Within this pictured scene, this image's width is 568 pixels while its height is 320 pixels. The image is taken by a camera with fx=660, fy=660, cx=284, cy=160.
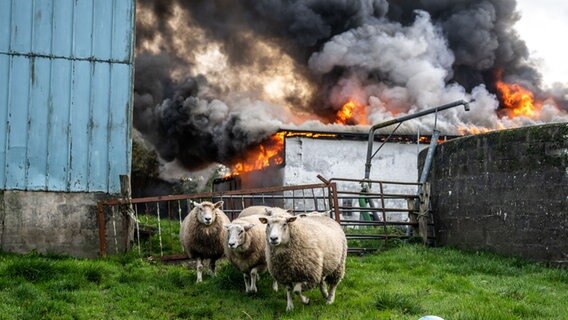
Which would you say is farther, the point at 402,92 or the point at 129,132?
the point at 402,92

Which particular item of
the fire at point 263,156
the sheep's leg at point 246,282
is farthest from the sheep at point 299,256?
the fire at point 263,156

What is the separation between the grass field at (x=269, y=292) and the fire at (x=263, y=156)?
591 inches

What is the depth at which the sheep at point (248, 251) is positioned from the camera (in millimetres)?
10672

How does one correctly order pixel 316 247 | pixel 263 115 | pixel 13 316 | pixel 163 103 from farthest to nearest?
1. pixel 163 103
2. pixel 263 115
3. pixel 316 247
4. pixel 13 316

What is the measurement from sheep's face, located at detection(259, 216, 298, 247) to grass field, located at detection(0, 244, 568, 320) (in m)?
0.99

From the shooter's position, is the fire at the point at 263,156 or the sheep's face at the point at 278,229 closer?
the sheep's face at the point at 278,229

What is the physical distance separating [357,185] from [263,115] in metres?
6.08

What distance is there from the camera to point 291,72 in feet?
124

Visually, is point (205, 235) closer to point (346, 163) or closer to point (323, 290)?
point (323, 290)

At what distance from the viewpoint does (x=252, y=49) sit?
123 feet

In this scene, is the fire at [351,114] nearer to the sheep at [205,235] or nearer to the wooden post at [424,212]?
the wooden post at [424,212]

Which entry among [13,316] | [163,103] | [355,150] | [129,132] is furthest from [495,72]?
[13,316]

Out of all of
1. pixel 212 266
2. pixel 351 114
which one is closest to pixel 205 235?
pixel 212 266

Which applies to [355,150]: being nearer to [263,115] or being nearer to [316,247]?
[263,115]
